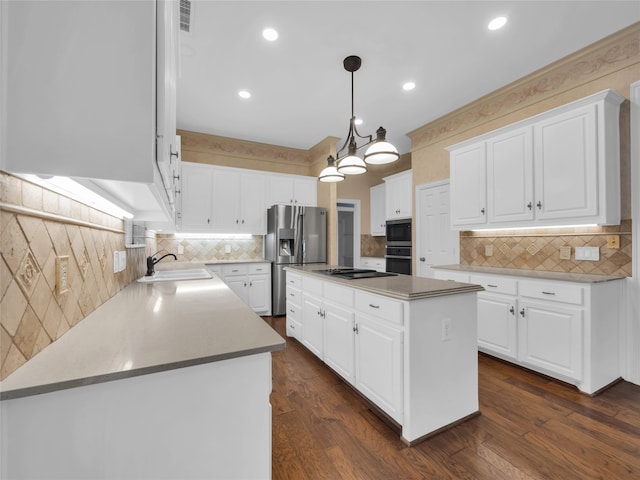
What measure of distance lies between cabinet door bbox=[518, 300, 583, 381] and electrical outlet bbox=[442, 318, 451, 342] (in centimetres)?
124

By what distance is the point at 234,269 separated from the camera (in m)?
4.06

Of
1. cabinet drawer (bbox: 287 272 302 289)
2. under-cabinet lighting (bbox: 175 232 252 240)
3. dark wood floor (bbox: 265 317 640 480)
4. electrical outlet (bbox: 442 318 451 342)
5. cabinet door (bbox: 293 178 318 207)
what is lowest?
dark wood floor (bbox: 265 317 640 480)

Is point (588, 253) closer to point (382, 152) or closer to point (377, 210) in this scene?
point (382, 152)

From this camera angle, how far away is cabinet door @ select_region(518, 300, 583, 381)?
84.0 inches

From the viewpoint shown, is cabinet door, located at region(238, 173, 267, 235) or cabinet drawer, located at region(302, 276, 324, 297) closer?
cabinet drawer, located at region(302, 276, 324, 297)

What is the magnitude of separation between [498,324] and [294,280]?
2071 mm

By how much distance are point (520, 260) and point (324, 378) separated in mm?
2379

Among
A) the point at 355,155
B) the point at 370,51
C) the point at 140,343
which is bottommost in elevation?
the point at 140,343

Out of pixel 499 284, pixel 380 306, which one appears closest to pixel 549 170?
pixel 499 284

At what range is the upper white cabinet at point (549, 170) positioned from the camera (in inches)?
88.2

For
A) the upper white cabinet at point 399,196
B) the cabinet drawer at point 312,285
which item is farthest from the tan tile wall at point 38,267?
the upper white cabinet at point 399,196

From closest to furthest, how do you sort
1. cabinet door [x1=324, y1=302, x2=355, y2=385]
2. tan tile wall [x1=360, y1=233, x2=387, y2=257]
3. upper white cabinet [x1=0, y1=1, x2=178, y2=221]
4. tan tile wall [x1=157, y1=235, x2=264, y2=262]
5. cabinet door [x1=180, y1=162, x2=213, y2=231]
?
upper white cabinet [x1=0, y1=1, x2=178, y2=221] → cabinet door [x1=324, y1=302, x2=355, y2=385] → cabinet door [x1=180, y1=162, x2=213, y2=231] → tan tile wall [x1=157, y1=235, x2=264, y2=262] → tan tile wall [x1=360, y1=233, x2=387, y2=257]

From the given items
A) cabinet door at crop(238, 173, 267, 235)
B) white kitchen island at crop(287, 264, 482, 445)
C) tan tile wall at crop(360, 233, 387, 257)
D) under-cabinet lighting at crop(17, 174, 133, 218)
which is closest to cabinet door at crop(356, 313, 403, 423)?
white kitchen island at crop(287, 264, 482, 445)

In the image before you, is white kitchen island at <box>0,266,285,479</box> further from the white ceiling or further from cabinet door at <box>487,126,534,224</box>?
cabinet door at <box>487,126,534,224</box>
